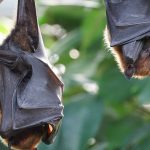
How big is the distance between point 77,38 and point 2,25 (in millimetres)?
811

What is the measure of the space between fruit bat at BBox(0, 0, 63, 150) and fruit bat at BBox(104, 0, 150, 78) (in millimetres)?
444

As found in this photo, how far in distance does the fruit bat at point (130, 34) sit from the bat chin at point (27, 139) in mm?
625

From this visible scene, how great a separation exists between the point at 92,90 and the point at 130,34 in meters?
2.11

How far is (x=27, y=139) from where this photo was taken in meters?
6.49

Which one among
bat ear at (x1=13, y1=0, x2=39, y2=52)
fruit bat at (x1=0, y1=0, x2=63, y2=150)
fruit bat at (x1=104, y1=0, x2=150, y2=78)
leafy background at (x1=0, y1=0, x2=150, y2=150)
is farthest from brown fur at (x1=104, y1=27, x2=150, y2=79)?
leafy background at (x1=0, y1=0, x2=150, y2=150)

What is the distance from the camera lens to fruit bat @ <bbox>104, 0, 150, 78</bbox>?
655 centimetres

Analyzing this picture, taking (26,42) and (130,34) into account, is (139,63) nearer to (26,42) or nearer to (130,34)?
(130,34)

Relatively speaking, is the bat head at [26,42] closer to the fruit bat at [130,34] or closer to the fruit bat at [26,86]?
the fruit bat at [26,86]

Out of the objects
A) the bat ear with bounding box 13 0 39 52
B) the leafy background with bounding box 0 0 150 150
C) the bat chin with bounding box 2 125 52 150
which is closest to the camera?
the bat chin with bounding box 2 125 52 150

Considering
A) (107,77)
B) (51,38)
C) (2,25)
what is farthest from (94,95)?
(51,38)

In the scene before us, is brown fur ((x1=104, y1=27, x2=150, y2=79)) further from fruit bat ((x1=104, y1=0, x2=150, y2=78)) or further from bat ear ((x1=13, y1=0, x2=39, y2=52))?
bat ear ((x1=13, y1=0, x2=39, y2=52))

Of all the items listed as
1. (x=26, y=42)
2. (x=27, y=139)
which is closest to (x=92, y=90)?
(x=26, y=42)

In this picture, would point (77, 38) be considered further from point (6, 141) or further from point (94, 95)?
point (6, 141)

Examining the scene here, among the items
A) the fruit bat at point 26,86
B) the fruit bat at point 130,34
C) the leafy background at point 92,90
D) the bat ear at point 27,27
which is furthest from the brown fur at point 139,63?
the leafy background at point 92,90
